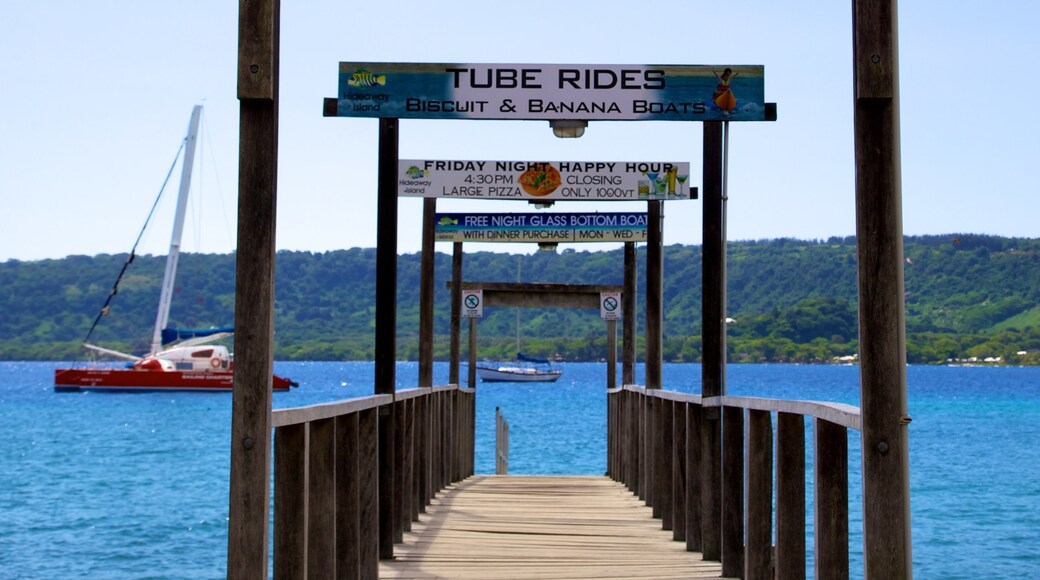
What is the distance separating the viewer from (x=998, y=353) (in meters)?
115

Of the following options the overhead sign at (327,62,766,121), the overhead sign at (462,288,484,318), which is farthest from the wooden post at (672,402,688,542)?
the overhead sign at (462,288,484,318)

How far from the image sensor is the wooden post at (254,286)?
440cm

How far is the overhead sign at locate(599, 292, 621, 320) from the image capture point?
16562mm

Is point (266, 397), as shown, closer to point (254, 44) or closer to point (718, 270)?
point (254, 44)

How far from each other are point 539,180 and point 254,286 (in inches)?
276

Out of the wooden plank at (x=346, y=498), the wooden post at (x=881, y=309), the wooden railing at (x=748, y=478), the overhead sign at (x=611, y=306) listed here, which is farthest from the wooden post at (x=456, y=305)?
the wooden post at (x=881, y=309)

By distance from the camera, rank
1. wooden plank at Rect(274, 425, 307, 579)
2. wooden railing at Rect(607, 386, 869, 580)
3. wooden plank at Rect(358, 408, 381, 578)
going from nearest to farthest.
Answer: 1. wooden railing at Rect(607, 386, 869, 580)
2. wooden plank at Rect(274, 425, 307, 579)
3. wooden plank at Rect(358, 408, 381, 578)

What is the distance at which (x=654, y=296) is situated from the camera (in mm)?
12000

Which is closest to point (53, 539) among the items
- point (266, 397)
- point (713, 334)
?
point (713, 334)

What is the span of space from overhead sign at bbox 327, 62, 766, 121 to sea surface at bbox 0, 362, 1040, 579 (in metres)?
9.17

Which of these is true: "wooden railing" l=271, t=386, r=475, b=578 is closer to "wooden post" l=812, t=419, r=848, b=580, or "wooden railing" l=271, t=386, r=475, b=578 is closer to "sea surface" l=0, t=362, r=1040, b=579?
"wooden post" l=812, t=419, r=848, b=580

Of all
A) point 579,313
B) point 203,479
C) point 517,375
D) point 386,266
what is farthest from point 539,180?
point 579,313

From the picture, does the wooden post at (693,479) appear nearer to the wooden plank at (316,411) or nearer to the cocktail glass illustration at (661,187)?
the wooden plank at (316,411)

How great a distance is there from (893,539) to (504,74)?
12.2ft
